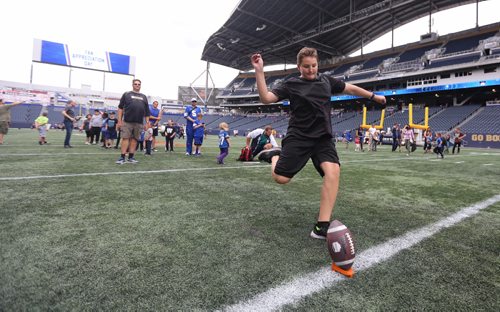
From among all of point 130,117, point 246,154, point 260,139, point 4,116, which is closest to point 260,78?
point 130,117

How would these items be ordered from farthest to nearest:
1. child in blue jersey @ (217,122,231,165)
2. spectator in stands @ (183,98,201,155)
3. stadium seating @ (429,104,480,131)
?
stadium seating @ (429,104,480,131) < spectator in stands @ (183,98,201,155) < child in blue jersey @ (217,122,231,165)

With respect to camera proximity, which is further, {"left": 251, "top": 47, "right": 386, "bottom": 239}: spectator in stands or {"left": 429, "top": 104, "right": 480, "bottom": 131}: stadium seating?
{"left": 429, "top": 104, "right": 480, "bottom": 131}: stadium seating

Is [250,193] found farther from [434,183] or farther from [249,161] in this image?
[249,161]

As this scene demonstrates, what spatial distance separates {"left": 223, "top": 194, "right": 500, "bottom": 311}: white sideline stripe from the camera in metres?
1.33

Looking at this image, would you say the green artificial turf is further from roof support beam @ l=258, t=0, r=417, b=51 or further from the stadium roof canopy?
the stadium roof canopy

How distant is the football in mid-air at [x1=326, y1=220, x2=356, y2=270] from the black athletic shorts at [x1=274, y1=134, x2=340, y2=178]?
79 cm

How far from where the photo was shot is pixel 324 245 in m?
2.16

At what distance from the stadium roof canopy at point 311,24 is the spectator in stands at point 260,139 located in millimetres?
30203

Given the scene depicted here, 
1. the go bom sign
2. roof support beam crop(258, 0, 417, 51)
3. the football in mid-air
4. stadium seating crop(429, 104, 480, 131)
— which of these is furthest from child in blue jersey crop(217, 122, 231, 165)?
roof support beam crop(258, 0, 417, 51)

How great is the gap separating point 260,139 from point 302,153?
546cm

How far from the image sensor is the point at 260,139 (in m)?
7.97

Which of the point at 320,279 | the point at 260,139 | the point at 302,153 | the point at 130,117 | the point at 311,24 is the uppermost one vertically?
the point at 311,24

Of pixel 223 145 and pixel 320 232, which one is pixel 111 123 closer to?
pixel 223 145

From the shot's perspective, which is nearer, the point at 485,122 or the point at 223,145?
the point at 223,145
